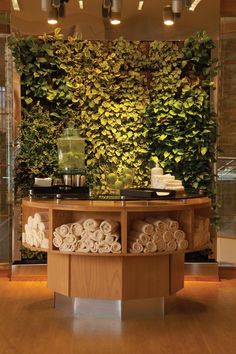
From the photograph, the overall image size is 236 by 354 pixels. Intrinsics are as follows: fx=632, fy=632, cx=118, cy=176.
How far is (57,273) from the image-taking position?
17.8 ft

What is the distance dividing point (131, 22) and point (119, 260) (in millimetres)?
3062

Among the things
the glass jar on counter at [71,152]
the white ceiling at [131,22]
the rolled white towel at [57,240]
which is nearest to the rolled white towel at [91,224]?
the rolled white towel at [57,240]

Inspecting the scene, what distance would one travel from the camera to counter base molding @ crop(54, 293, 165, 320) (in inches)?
211

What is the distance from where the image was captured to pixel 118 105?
7043 mm

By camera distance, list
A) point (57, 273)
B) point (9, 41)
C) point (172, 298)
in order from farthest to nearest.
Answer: point (9, 41) → point (172, 298) → point (57, 273)

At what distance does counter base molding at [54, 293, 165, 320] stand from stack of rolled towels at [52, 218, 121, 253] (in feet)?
1.98

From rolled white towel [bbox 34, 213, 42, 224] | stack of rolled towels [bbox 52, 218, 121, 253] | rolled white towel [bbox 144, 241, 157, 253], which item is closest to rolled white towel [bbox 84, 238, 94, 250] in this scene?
stack of rolled towels [bbox 52, 218, 121, 253]

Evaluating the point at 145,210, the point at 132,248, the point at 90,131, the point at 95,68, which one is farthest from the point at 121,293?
the point at 95,68

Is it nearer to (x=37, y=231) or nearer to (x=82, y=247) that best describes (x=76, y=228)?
(x=82, y=247)

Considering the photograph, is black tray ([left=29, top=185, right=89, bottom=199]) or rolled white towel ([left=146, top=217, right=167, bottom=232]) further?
black tray ([left=29, top=185, right=89, bottom=199])

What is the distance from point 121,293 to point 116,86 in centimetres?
270

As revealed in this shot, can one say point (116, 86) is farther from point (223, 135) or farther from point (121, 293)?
point (121, 293)

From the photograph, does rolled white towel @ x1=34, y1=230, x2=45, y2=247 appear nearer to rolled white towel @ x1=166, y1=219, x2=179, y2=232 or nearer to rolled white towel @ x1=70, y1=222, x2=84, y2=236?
rolled white towel @ x1=70, y1=222, x2=84, y2=236

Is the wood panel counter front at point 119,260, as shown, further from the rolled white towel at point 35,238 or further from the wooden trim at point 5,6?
the wooden trim at point 5,6
